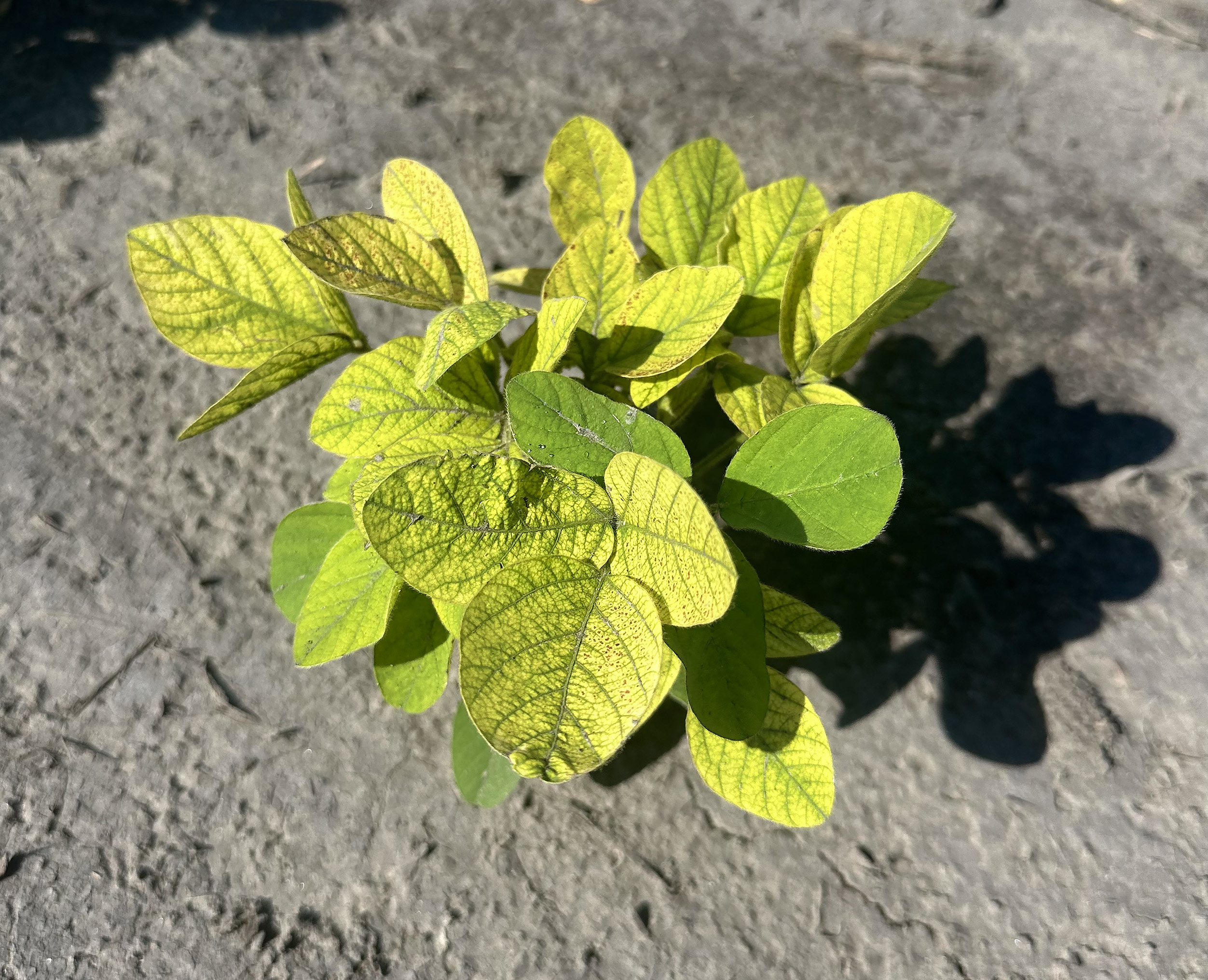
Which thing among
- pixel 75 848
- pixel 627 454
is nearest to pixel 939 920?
pixel 627 454

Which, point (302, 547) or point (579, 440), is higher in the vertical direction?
point (579, 440)

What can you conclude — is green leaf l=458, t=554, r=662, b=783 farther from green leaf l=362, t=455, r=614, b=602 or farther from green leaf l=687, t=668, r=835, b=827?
green leaf l=687, t=668, r=835, b=827

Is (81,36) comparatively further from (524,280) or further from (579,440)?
(579,440)

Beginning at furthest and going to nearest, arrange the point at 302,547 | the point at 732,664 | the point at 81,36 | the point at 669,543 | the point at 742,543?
the point at 81,36 → the point at 742,543 → the point at 302,547 → the point at 732,664 → the point at 669,543

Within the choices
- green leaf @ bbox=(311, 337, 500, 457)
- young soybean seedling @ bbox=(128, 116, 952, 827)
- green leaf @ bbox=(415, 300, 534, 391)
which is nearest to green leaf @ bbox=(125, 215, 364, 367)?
young soybean seedling @ bbox=(128, 116, 952, 827)

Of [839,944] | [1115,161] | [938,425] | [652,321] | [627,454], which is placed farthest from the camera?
[1115,161]

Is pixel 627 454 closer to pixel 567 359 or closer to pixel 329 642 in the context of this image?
pixel 567 359

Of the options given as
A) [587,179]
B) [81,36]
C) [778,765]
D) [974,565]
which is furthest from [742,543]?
[81,36]

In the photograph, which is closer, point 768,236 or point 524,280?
point 768,236
